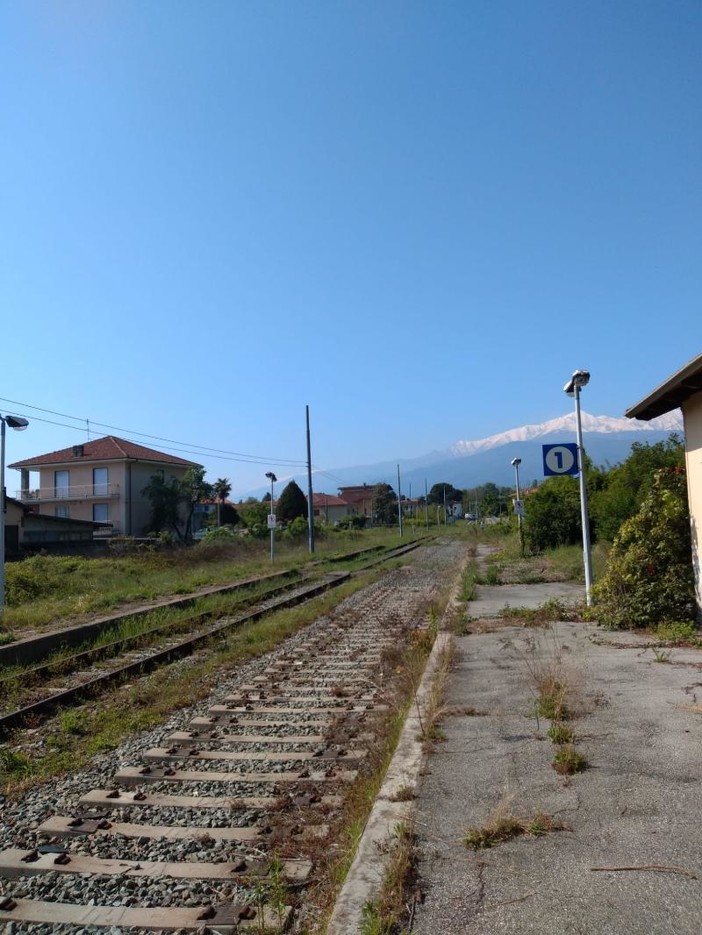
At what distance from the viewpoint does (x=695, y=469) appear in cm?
987

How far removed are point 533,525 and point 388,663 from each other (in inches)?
862

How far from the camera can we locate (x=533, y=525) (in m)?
31.1

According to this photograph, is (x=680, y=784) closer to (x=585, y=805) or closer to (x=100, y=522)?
(x=585, y=805)

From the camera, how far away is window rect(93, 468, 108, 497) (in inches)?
2195

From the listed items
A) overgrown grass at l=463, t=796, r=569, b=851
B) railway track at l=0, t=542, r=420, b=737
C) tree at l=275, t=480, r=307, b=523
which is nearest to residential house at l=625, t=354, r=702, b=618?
overgrown grass at l=463, t=796, r=569, b=851

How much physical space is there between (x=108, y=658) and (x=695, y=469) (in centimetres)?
920

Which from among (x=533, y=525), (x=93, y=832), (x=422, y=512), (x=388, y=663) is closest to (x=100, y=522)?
(x=533, y=525)

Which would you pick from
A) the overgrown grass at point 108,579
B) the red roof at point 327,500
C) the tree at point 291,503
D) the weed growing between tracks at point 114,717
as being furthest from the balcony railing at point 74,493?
the red roof at point 327,500

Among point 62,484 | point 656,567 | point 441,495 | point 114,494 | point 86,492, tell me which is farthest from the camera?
point 441,495

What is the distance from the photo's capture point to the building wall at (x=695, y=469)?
960 cm

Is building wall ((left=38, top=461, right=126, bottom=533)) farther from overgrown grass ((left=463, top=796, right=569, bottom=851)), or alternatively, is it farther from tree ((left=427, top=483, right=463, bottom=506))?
tree ((left=427, top=483, right=463, bottom=506))

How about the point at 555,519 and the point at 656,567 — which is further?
the point at 555,519

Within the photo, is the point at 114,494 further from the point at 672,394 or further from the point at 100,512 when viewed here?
the point at 672,394

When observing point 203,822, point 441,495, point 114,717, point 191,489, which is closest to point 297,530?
point 191,489
